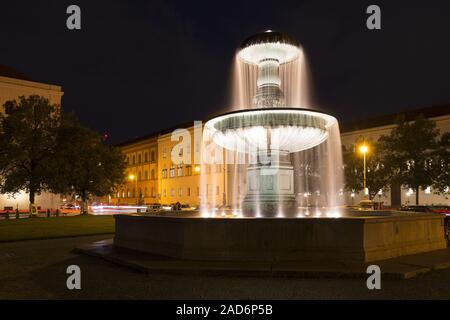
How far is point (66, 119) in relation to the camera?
39969 millimetres

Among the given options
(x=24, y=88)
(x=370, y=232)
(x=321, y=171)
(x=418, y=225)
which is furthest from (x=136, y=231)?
(x=321, y=171)

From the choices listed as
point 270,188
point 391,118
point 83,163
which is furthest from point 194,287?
point 391,118

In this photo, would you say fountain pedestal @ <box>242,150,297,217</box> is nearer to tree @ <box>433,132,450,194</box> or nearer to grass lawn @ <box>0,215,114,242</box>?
grass lawn @ <box>0,215,114,242</box>

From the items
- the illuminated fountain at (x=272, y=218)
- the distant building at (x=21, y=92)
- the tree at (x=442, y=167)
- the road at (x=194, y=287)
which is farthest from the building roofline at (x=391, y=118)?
the road at (x=194, y=287)

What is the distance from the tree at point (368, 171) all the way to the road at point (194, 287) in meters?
40.7

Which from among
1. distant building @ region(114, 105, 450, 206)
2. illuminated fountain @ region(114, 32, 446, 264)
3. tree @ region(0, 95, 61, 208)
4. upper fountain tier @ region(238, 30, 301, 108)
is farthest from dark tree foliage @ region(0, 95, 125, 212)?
upper fountain tier @ region(238, 30, 301, 108)

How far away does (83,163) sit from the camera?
39625mm

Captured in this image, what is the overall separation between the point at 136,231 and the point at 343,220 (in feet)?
16.8

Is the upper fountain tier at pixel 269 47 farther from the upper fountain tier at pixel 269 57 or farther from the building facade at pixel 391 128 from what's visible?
the building facade at pixel 391 128

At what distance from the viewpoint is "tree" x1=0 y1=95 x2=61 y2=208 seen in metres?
35.8

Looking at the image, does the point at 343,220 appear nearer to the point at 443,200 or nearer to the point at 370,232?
the point at 370,232

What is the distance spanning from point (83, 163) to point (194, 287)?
34.6 m

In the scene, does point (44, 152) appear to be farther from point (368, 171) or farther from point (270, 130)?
point (368, 171)

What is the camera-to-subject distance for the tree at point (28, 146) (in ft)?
118
